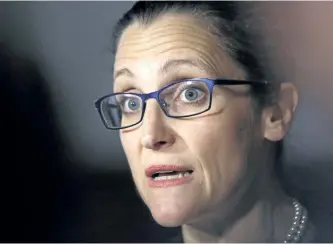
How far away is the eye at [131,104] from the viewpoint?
2.23ft

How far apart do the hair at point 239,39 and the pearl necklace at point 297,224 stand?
0.8 inches

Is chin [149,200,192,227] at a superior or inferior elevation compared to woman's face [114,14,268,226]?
inferior

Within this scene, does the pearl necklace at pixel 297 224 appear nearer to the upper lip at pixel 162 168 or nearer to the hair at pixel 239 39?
the hair at pixel 239 39

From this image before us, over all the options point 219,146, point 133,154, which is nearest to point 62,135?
point 133,154

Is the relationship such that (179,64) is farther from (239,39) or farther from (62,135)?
(62,135)

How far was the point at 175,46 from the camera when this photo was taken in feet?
2.19

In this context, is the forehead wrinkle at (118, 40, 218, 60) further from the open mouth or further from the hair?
the open mouth

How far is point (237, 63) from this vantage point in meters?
0.66

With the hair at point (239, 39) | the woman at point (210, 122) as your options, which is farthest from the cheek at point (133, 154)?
the hair at point (239, 39)

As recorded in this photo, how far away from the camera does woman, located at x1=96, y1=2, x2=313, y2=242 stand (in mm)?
658

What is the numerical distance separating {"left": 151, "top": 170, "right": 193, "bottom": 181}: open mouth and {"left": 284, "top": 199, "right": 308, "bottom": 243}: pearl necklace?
132 mm

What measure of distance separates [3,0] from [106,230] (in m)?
0.32

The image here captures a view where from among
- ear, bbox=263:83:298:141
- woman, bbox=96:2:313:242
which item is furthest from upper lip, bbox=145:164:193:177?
ear, bbox=263:83:298:141

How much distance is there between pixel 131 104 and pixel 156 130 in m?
0.05
